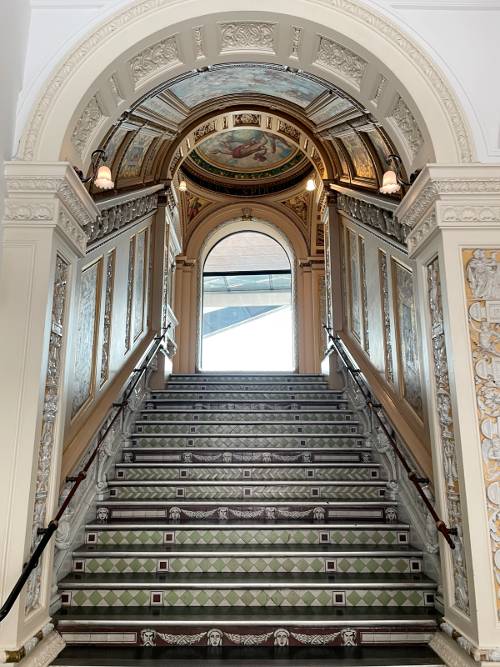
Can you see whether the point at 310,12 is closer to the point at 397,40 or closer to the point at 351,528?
the point at 397,40

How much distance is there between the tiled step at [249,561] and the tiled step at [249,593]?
9.2 inches

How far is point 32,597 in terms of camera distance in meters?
2.76

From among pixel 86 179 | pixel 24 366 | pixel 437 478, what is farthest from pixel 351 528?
pixel 86 179

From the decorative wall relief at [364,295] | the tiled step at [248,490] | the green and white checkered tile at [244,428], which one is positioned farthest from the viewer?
the decorative wall relief at [364,295]

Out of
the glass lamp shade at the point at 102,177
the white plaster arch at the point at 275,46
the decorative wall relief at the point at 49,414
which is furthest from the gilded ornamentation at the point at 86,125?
the decorative wall relief at the point at 49,414

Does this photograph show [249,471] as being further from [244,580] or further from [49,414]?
[49,414]

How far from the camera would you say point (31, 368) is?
2.83 meters

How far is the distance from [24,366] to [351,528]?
257 centimetres

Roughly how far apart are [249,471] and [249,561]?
114 cm

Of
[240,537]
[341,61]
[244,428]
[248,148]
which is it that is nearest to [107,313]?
[244,428]

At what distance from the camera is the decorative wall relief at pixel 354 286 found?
20.3 feet

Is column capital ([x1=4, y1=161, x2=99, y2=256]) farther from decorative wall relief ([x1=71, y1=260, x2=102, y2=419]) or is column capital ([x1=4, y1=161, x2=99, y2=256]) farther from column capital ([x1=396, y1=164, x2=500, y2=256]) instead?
column capital ([x1=396, y1=164, x2=500, y2=256])

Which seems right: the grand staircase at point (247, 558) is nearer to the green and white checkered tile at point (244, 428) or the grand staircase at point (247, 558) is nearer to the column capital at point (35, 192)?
the green and white checkered tile at point (244, 428)

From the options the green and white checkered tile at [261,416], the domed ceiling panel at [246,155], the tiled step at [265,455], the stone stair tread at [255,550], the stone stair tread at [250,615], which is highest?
the domed ceiling panel at [246,155]
